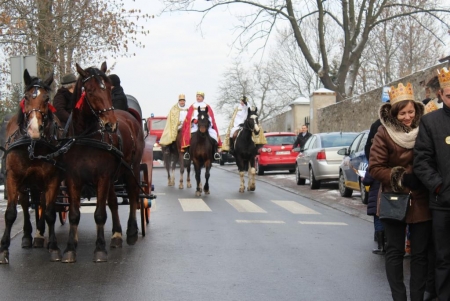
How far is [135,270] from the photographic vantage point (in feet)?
28.6

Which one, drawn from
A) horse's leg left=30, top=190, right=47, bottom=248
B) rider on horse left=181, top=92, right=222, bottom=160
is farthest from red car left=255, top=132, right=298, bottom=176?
horse's leg left=30, top=190, right=47, bottom=248

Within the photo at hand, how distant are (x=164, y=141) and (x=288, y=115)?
27816 mm

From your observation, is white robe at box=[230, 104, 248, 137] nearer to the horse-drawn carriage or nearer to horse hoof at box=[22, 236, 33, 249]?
horse hoof at box=[22, 236, 33, 249]

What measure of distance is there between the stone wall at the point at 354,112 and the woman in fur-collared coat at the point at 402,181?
1700 cm

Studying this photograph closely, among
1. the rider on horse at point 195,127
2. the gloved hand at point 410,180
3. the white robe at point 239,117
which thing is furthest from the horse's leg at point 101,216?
the white robe at point 239,117

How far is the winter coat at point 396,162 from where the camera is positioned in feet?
20.7

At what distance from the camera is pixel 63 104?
1084 centimetres

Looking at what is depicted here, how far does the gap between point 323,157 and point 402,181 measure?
14.9 metres

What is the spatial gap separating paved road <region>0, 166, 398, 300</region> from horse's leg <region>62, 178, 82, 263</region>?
0.44ft

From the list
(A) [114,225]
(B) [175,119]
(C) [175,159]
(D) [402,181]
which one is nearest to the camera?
(D) [402,181]

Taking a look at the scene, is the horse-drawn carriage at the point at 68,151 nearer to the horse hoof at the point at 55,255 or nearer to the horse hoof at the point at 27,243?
the horse hoof at the point at 55,255

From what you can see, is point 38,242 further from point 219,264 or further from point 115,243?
Result: point 219,264

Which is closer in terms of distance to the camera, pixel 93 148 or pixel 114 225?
pixel 93 148

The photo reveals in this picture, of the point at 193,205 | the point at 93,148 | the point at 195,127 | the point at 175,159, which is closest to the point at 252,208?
the point at 193,205
